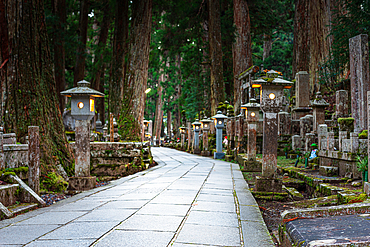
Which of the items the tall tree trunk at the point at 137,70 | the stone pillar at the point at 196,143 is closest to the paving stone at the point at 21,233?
the tall tree trunk at the point at 137,70

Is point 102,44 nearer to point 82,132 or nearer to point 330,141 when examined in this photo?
point 82,132

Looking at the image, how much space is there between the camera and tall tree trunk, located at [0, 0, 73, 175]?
6625 mm

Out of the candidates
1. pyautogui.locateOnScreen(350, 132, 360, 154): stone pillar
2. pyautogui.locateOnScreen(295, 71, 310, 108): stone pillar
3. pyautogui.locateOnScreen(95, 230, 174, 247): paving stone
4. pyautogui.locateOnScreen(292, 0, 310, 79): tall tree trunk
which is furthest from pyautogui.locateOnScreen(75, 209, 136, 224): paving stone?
pyautogui.locateOnScreen(292, 0, 310, 79): tall tree trunk

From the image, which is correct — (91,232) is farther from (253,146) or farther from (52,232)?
(253,146)

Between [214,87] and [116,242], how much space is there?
647 inches

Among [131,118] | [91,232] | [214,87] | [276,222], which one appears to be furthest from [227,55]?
[91,232]

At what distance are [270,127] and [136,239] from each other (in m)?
3.90

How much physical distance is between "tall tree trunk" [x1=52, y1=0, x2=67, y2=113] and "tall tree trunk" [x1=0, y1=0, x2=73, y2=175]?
7.77 metres

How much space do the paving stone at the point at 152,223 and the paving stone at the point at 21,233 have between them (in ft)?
2.74

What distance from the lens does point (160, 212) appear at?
421cm

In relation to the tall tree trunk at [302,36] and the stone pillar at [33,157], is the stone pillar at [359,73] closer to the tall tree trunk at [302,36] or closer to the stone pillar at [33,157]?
the stone pillar at [33,157]

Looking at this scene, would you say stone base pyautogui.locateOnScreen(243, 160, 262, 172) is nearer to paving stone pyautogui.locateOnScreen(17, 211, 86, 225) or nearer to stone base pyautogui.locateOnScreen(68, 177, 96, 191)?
stone base pyautogui.locateOnScreen(68, 177, 96, 191)

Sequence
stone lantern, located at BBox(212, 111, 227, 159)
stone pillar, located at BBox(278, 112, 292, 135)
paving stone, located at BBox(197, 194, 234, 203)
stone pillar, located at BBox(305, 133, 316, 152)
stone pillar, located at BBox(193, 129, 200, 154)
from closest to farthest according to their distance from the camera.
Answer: paving stone, located at BBox(197, 194, 234, 203) < stone pillar, located at BBox(305, 133, 316, 152) < stone lantern, located at BBox(212, 111, 227, 159) < stone pillar, located at BBox(278, 112, 292, 135) < stone pillar, located at BBox(193, 129, 200, 154)

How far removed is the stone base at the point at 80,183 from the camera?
21.2 ft
